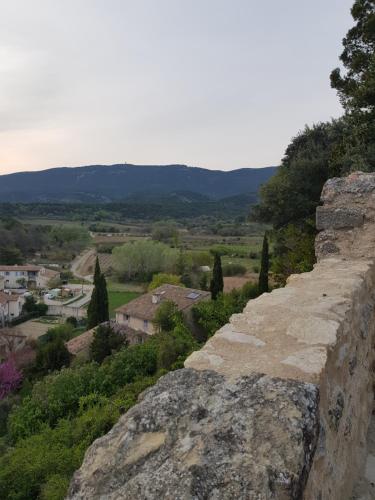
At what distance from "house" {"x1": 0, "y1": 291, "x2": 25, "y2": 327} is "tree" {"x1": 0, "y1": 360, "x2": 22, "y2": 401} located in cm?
1926

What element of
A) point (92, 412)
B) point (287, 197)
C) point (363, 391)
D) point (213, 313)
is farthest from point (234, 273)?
point (363, 391)

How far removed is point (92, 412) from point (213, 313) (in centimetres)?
724

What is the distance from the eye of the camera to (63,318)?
39562 mm

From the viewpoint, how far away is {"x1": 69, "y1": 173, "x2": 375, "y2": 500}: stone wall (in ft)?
4.85

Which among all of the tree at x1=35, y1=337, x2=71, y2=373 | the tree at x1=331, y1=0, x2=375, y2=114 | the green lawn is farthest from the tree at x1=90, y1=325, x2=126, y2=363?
the green lawn

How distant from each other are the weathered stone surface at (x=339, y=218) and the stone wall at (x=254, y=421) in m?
1.86

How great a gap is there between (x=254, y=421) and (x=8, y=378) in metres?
20.6

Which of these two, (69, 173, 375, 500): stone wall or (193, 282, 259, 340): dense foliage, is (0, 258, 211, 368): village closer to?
(193, 282, 259, 340): dense foliage

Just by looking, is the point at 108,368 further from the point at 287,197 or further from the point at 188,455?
the point at 188,455

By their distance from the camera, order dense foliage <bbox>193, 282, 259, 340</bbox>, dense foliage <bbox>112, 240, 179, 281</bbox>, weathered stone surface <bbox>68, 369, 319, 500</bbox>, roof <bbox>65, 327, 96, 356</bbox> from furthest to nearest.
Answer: dense foliage <bbox>112, 240, 179, 281</bbox>
roof <bbox>65, 327, 96, 356</bbox>
dense foliage <bbox>193, 282, 259, 340</bbox>
weathered stone surface <bbox>68, 369, 319, 500</bbox>

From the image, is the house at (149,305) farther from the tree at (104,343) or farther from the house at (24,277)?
the house at (24,277)

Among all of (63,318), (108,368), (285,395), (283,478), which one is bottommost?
(63,318)

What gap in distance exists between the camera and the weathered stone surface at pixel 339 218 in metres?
4.55

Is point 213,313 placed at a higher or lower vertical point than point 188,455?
lower
